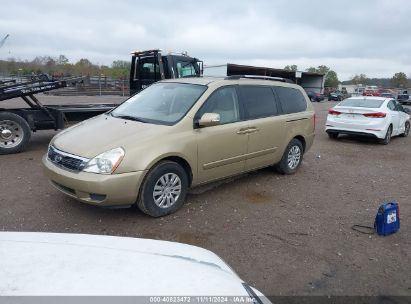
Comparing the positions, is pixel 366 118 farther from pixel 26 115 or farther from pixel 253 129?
pixel 26 115

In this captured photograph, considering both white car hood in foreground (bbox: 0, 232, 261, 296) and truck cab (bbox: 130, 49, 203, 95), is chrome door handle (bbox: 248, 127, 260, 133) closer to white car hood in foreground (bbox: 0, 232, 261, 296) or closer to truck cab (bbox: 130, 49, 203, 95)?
white car hood in foreground (bbox: 0, 232, 261, 296)

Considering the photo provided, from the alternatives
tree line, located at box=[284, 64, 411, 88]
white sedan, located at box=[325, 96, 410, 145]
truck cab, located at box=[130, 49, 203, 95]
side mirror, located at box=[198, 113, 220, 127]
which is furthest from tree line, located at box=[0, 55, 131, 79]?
tree line, located at box=[284, 64, 411, 88]

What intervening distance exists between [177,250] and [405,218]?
3930 mm

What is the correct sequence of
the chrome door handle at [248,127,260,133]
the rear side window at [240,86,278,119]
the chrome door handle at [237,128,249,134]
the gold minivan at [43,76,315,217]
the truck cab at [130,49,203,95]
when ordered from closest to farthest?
the gold minivan at [43,76,315,217] < the chrome door handle at [237,128,249,134] < the chrome door handle at [248,127,260,133] < the rear side window at [240,86,278,119] < the truck cab at [130,49,203,95]

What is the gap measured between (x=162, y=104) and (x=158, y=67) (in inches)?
230

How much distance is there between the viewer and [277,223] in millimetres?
4660

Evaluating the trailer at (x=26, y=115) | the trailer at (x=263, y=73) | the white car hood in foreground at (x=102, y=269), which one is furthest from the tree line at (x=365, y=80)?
the white car hood in foreground at (x=102, y=269)

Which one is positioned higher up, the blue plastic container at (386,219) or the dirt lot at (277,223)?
the blue plastic container at (386,219)

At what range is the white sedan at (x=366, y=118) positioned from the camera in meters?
10.8

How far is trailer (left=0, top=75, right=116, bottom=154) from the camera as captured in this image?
7711 millimetres

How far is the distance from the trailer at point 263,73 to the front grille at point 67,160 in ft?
59.2

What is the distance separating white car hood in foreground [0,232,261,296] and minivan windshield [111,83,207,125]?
2.74m

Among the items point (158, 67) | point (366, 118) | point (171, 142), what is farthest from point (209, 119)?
point (366, 118)

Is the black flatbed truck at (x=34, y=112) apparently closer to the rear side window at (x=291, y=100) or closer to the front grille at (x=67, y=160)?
the front grille at (x=67, y=160)
